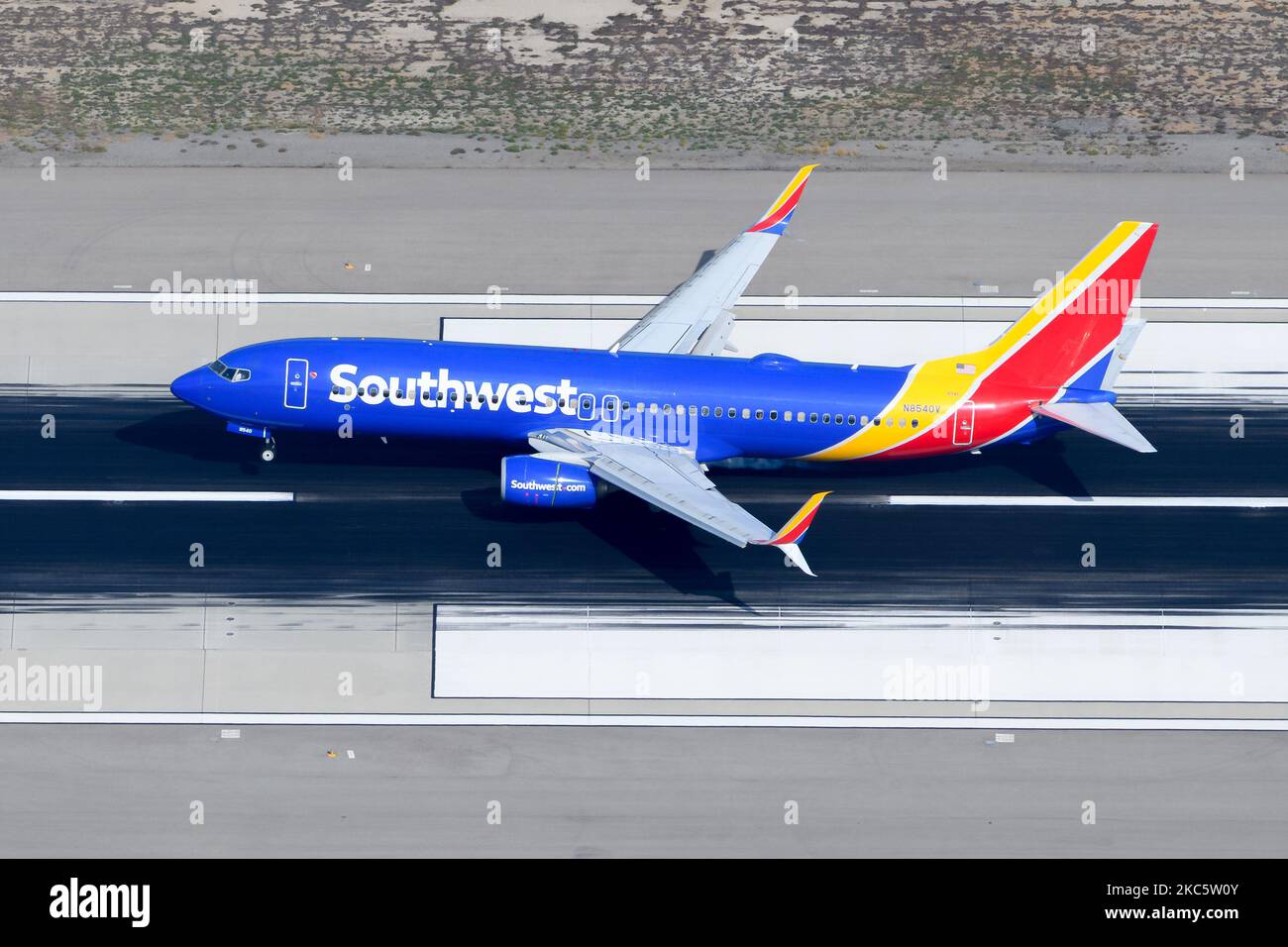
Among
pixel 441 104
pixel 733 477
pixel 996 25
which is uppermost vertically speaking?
pixel 996 25

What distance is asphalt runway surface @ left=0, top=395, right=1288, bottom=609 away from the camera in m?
50.2

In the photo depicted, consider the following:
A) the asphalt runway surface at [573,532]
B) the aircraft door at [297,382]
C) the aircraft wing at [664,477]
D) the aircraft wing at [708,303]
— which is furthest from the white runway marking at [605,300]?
the aircraft wing at [664,477]

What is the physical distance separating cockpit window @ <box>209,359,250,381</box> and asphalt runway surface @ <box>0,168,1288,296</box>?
7.64 metres

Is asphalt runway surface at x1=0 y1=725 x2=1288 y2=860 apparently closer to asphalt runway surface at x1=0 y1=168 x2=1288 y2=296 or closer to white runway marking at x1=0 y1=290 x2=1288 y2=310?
white runway marking at x1=0 y1=290 x2=1288 y2=310

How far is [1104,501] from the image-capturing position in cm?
5275

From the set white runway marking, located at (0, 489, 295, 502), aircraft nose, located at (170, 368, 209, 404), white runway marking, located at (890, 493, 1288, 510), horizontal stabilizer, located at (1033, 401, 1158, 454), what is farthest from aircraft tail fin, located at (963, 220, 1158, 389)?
aircraft nose, located at (170, 368, 209, 404)

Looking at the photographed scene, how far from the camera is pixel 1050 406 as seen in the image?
49.8m

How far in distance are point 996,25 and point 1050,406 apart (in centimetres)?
2452

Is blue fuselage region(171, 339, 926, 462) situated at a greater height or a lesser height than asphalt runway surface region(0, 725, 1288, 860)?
greater

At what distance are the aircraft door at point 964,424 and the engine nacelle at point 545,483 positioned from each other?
1227 cm

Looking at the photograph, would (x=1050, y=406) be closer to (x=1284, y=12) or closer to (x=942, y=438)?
(x=942, y=438)

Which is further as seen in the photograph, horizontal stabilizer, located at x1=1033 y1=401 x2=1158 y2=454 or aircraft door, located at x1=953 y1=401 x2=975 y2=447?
aircraft door, located at x1=953 y1=401 x2=975 y2=447
